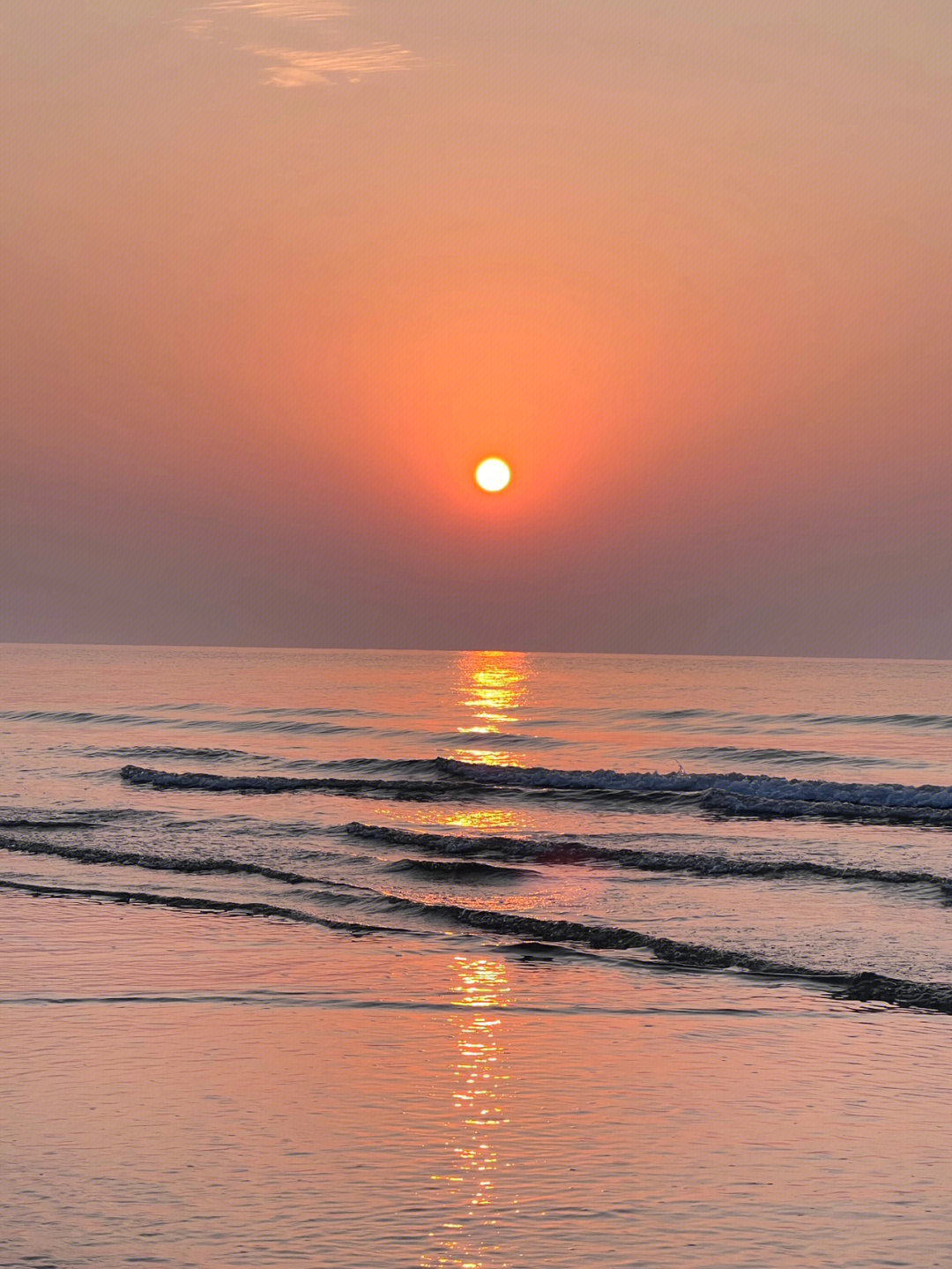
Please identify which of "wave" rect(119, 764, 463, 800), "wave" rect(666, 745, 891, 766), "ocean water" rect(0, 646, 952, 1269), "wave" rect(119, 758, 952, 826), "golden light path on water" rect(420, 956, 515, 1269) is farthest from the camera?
"wave" rect(666, 745, 891, 766)

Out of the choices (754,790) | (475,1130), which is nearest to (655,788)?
(754,790)

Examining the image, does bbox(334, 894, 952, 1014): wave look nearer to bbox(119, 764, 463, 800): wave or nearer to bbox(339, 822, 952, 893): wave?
bbox(339, 822, 952, 893): wave

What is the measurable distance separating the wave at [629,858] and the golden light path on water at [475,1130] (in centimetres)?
811

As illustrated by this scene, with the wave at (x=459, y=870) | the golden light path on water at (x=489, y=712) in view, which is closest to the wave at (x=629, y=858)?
the wave at (x=459, y=870)

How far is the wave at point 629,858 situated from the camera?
723 inches

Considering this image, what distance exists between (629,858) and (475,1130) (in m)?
13.0

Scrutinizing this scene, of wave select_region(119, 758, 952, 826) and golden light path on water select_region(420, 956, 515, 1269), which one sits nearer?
golden light path on water select_region(420, 956, 515, 1269)

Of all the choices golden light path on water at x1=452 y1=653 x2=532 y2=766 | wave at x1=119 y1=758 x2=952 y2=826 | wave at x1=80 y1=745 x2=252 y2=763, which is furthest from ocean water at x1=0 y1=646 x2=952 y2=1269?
golden light path on water at x1=452 y1=653 x2=532 y2=766

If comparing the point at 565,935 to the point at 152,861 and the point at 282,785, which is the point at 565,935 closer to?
the point at 152,861

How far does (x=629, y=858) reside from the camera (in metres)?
20.2

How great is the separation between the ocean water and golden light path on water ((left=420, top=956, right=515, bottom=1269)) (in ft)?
0.09

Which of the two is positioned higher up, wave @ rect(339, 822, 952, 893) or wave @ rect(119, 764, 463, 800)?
wave @ rect(119, 764, 463, 800)

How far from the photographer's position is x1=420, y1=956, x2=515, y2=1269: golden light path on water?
5793 millimetres

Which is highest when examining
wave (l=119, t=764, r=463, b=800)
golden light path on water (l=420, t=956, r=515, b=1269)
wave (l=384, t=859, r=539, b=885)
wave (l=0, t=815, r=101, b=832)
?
wave (l=119, t=764, r=463, b=800)
